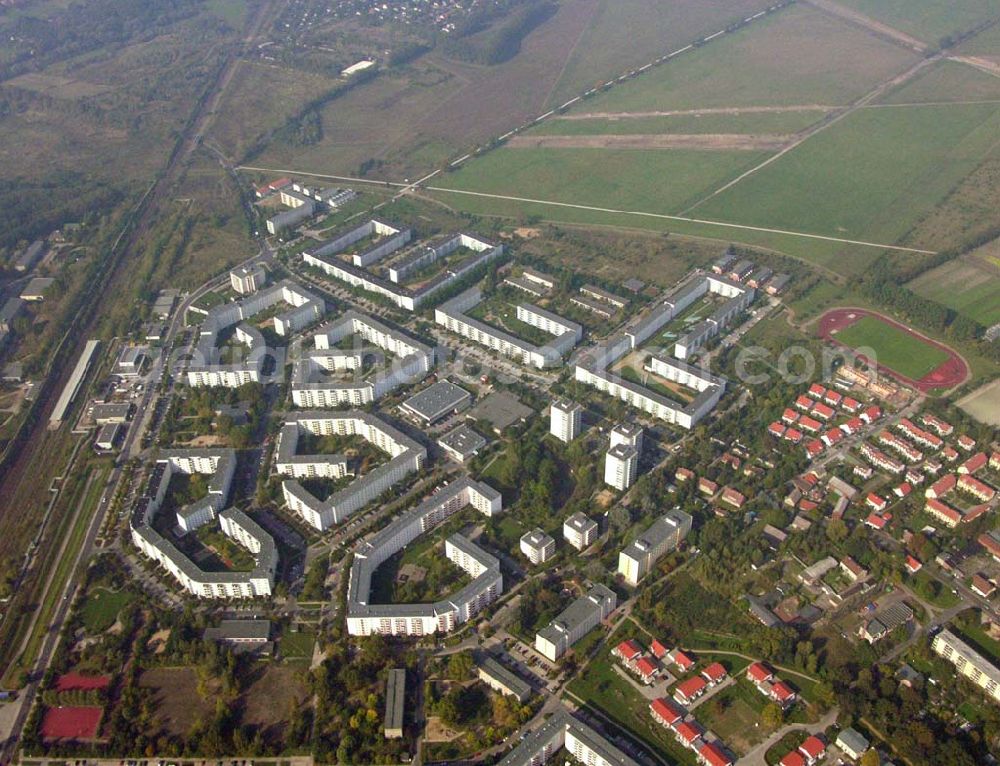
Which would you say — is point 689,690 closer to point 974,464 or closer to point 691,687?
point 691,687

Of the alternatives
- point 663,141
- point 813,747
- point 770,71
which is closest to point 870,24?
point 770,71

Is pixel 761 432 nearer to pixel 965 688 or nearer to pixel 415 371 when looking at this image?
pixel 965 688

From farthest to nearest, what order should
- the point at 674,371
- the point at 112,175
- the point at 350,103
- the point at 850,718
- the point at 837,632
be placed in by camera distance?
the point at 350,103, the point at 112,175, the point at 674,371, the point at 837,632, the point at 850,718

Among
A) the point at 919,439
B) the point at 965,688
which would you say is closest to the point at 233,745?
the point at 965,688

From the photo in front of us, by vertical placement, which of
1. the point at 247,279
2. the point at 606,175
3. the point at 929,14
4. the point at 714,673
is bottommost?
the point at 606,175

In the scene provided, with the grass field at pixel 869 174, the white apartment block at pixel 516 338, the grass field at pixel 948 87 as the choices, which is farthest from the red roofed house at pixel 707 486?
the grass field at pixel 948 87

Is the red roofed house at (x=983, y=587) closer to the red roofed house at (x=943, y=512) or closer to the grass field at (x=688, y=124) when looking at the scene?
the red roofed house at (x=943, y=512)

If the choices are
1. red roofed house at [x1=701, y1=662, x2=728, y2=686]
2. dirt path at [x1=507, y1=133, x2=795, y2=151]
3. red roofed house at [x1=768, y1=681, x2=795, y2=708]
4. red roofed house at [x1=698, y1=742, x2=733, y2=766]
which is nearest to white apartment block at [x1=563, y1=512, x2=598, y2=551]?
red roofed house at [x1=701, y1=662, x2=728, y2=686]
